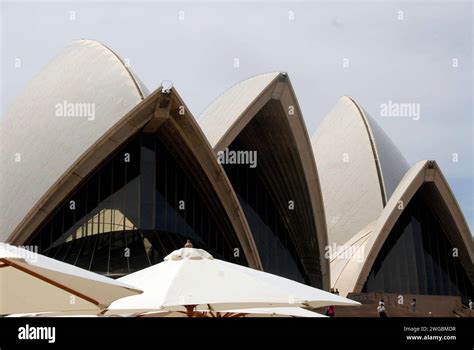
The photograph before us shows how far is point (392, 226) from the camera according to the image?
29.9 m

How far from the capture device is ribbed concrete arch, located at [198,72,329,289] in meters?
26.0

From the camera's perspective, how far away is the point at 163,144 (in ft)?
82.4

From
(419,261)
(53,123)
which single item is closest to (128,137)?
(53,123)

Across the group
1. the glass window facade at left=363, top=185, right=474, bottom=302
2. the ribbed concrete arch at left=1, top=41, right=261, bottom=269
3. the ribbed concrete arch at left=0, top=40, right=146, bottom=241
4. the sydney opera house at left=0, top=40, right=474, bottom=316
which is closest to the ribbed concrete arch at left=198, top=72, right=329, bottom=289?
the sydney opera house at left=0, top=40, right=474, bottom=316

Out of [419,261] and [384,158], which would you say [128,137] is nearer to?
[419,261]

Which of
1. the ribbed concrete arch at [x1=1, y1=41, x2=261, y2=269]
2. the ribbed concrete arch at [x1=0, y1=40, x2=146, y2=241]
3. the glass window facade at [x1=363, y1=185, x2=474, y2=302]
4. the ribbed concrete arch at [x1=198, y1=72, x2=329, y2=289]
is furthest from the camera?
the glass window facade at [x1=363, y1=185, x2=474, y2=302]

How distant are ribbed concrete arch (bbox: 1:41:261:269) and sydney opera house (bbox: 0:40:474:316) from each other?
0.16ft

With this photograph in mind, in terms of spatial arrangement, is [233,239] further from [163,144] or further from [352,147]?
[352,147]

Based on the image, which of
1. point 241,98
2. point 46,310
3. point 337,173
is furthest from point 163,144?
point 46,310

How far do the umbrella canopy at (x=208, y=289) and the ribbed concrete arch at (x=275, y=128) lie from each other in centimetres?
1530

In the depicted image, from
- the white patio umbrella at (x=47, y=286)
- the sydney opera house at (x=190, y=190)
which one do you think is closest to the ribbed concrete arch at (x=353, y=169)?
the sydney opera house at (x=190, y=190)

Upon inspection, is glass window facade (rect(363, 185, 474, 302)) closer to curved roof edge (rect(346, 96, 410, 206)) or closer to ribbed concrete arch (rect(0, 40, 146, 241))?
curved roof edge (rect(346, 96, 410, 206))

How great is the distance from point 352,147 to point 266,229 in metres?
9.50

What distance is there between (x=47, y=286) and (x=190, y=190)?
16.1 metres
